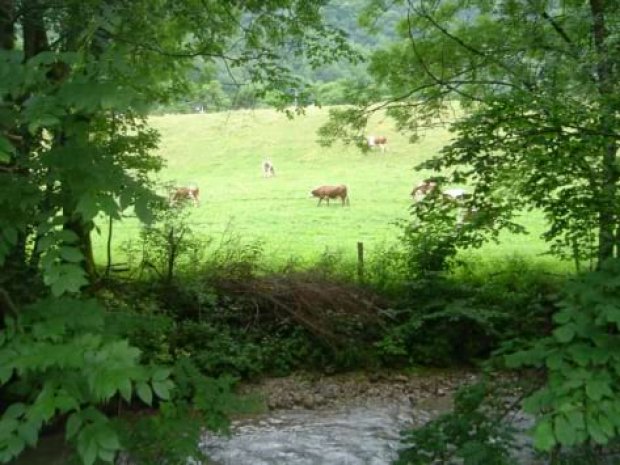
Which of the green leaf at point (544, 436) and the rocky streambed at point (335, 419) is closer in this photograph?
the green leaf at point (544, 436)

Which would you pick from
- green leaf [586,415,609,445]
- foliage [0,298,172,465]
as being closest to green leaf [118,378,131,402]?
foliage [0,298,172,465]

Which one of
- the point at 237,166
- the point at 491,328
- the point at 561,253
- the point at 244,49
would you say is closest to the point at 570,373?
the point at 561,253

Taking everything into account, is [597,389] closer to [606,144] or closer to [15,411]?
[15,411]

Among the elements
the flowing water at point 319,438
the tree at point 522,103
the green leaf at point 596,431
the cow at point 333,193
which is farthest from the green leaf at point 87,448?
the cow at point 333,193

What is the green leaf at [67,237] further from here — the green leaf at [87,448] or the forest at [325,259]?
the green leaf at [87,448]

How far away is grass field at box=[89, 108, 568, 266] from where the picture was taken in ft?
52.3

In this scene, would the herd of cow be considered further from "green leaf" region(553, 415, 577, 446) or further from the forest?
"green leaf" region(553, 415, 577, 446)

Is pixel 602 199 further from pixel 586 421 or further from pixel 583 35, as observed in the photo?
pixel 586 421

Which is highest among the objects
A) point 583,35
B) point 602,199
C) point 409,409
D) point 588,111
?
point 583,35

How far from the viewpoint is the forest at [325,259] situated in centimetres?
223

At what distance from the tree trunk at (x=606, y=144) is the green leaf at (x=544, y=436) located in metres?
3.31

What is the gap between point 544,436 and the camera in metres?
2.52

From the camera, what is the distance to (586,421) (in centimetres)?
257

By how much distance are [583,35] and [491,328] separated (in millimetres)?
4237
